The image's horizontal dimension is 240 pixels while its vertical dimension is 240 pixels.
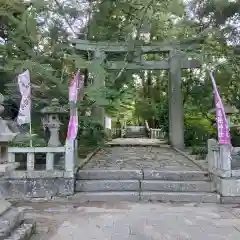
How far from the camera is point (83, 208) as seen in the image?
6.48 m

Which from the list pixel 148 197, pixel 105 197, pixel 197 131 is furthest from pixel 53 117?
pixel 197 131

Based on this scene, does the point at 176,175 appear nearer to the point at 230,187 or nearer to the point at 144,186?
the point at 144,186

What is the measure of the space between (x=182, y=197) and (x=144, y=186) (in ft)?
2.72

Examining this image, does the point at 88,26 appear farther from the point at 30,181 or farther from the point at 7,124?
the point at 7,124

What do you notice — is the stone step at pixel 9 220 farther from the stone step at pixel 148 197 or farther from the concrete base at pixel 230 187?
the concrete base at pixel 230 187

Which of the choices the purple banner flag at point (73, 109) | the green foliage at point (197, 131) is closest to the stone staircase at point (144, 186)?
Result: the purple banner flag at point (73, 109)

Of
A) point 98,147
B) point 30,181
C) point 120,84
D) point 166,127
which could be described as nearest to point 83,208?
point 30,181

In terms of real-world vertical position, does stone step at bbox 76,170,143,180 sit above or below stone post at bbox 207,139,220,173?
below

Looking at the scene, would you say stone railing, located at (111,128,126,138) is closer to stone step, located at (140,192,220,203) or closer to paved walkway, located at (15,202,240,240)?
stone step, located at (140,192,220,203)

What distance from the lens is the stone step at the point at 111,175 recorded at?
7707 millimetres

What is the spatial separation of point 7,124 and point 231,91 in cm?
938

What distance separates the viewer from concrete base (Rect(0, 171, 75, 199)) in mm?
7246

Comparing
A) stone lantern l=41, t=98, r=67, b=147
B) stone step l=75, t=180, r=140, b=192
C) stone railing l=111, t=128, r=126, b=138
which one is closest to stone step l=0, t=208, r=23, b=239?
stone step l=75, t=180, r=140, b=192

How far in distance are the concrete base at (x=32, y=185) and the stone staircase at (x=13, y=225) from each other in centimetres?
240
